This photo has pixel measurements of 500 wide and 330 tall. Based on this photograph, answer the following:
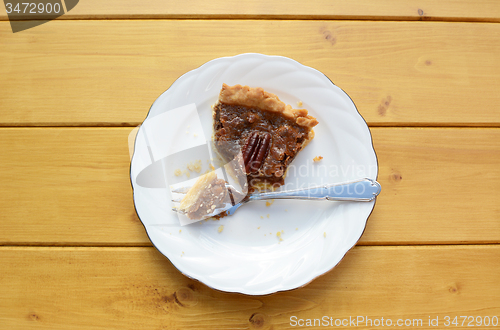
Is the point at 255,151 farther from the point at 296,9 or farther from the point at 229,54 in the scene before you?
the point at 296,9

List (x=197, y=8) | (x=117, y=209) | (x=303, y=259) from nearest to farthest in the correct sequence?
1. (x=303, y=259)
2. (x=117, y=209)
3. (x=197, y=8)

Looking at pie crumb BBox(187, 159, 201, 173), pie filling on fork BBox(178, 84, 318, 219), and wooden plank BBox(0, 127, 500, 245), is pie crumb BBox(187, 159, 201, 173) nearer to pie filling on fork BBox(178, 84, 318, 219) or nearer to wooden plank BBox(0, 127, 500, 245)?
pie filling on fork BBox(178, 84, 318, 219)

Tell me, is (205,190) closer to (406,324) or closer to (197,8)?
(197,8)

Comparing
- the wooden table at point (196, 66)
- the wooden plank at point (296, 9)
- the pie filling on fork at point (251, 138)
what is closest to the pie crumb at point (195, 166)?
the pie filling on fork at point (251, 138)

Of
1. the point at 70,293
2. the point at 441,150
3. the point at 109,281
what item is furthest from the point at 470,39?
the point at 70,293

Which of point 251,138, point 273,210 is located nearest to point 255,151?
point 251,138
